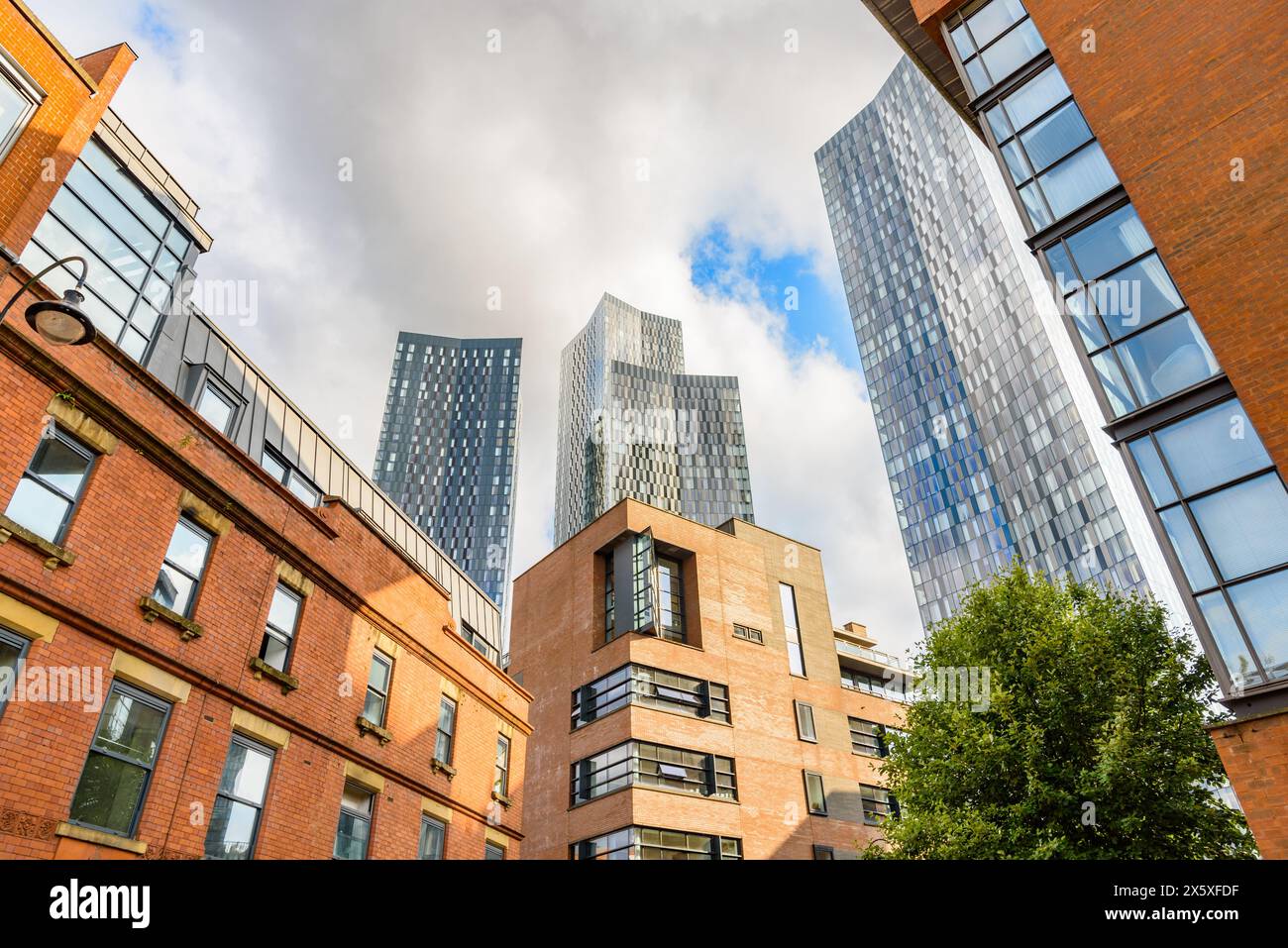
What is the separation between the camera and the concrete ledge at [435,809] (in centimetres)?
1896

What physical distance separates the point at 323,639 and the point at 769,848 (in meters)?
25.2

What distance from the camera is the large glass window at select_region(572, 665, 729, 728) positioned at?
3412cm

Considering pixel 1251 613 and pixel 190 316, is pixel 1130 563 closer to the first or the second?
pixel 1251 613

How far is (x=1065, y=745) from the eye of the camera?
64.1 ft

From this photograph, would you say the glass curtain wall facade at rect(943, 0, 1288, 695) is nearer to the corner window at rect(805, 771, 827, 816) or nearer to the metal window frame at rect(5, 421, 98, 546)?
the metal window frame at rect(5, 421, 98, 546)

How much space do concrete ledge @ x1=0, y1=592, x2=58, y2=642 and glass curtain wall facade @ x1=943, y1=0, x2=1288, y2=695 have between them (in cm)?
1767

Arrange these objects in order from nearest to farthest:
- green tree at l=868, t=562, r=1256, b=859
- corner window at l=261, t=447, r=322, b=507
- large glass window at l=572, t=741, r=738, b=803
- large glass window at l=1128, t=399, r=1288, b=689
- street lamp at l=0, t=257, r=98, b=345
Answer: street lamp at l=0, t=257, r=98, b=345 → large glass window at l=1128, t=399, r=1288, b=689 → green tree at l=868, t=562, r=1256, b=859 → corner window at l=261, t=447, r=322, b=507 → large glass window at l=572, t=741, r=738, b=803

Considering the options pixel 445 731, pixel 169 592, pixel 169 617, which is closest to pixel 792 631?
pixel 445 731

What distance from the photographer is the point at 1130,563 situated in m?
76.2

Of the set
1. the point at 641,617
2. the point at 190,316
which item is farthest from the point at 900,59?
Result: the point at 190,316

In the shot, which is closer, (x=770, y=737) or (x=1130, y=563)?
(x=770, y=737)

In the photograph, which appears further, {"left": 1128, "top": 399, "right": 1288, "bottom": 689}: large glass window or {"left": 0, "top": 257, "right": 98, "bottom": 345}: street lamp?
{"left": 1128, "top": 399, "right": 1288, "bottom": 689}: large glass window

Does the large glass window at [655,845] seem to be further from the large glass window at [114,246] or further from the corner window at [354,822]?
the large glass window at [114,246]

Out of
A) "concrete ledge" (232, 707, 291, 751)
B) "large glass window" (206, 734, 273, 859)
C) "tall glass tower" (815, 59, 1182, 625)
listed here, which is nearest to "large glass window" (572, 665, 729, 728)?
"concrete ledge" (232, 707, 291, 751)
